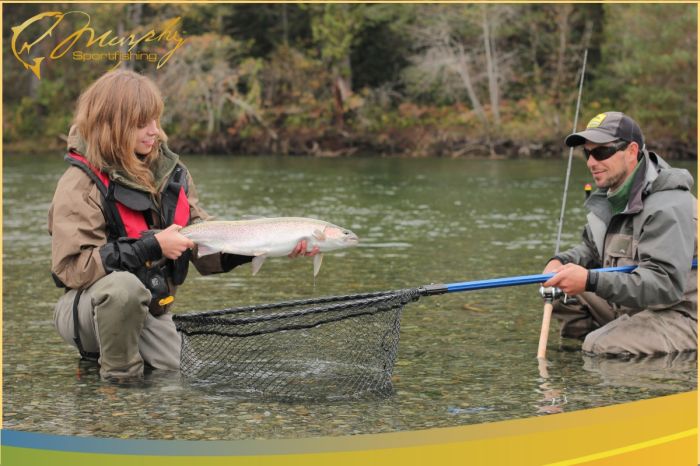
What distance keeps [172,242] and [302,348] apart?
1161 millimetres

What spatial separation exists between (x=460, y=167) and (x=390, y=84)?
15040 mm

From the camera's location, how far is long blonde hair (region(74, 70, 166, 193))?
5.64 metres

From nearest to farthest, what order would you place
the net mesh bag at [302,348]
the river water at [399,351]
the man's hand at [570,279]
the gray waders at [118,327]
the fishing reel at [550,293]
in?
1. the river water at [399,351]
2. the gray waders at [118,327]
3. the net mesh bag at [302,348]
4. the man's hand at [570,279]
5. the fishing reel at [550,293]

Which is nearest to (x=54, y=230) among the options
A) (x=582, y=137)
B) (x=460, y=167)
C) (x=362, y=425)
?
(x=362, y=425)

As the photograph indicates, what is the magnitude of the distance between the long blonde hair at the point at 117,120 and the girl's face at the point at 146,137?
0.02 meters

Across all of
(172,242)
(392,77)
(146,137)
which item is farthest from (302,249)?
(392,77)

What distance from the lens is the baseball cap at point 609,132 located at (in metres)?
6.10

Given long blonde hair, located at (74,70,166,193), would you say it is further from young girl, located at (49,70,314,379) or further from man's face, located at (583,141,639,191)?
man's face, located at (583,141,639,191)

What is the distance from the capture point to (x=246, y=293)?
902cm

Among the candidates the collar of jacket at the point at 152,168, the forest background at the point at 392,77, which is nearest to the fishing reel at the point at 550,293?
the collar of jacket at the point at 152,168

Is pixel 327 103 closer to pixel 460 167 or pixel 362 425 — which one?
pixel 460 167

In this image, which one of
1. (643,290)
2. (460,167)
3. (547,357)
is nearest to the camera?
(643,290)

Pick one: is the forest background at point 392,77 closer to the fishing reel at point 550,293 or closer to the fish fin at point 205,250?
the fishing reel at point 550,293

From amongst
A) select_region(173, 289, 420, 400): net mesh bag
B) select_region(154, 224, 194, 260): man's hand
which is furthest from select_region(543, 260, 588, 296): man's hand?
select_region(154, 224, 194, 260): man's hand
